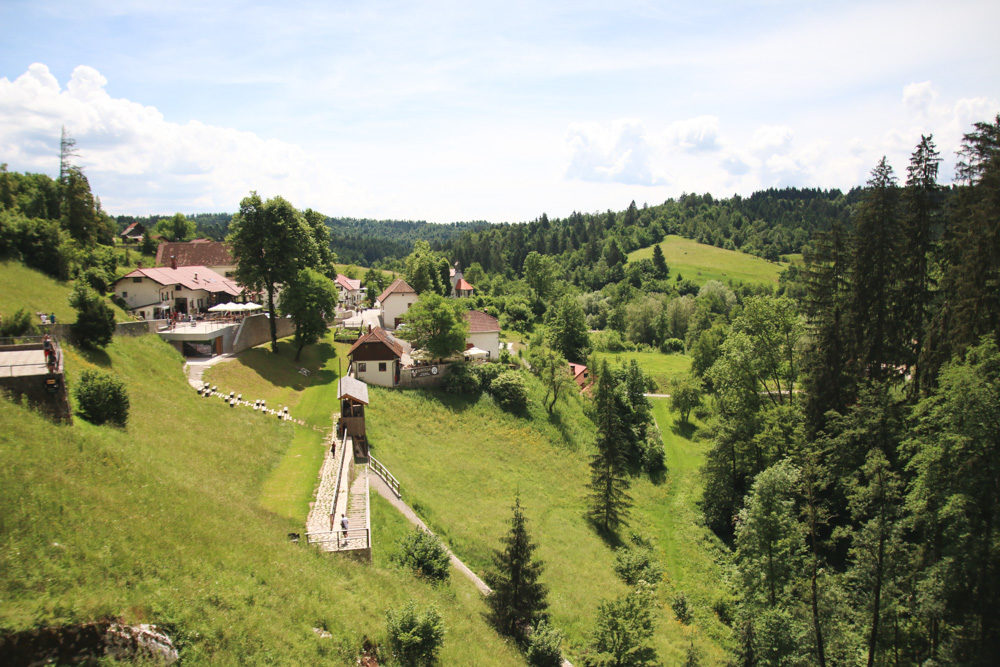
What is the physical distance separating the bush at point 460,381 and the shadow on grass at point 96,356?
77.7 ft

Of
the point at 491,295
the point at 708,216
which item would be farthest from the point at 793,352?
the point at 708,216

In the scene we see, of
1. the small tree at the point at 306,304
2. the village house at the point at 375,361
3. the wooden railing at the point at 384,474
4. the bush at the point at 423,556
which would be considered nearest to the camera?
the bush at the point at 423,556

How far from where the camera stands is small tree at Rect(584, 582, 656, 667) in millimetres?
20344

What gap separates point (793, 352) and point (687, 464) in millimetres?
15931

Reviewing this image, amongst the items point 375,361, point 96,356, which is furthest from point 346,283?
point 96,356

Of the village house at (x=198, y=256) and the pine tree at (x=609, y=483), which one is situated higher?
the village house at (x=198, y=256)

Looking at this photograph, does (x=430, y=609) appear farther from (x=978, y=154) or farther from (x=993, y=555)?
(x=978, y=154)

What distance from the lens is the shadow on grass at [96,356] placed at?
81.0 feet

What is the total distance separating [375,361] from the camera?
40.8 metres

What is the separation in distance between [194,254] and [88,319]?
36.7m

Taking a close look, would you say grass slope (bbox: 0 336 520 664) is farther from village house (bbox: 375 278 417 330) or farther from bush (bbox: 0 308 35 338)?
village house (bbox: 375 278 417 330)

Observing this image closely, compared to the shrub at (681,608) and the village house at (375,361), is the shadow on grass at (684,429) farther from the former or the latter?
the village house at (375,361)

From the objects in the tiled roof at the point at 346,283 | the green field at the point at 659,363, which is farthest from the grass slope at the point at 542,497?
the tiled roof at the point at 346,283

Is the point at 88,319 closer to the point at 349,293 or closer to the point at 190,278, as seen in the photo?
the point at 190,278
